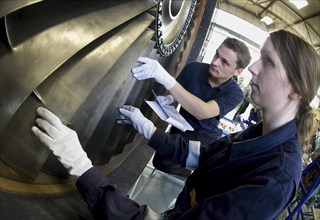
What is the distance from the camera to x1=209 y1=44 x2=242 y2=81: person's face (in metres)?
1.84

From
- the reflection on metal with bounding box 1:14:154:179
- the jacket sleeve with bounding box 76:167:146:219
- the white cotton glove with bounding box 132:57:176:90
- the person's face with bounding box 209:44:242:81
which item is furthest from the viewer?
the person's face with bounding box 209:44:242:81

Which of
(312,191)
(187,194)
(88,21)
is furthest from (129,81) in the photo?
(312,191)

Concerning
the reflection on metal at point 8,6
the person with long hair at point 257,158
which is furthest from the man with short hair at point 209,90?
the reflection on metal at point 8,6

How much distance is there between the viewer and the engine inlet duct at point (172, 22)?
127cm

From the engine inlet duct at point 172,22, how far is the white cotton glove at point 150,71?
8cm

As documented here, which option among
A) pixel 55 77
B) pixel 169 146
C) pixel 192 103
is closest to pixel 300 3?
pixel 192 103

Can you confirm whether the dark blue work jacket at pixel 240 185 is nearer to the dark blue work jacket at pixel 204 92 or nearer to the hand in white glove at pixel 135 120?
the hand in white glove at pixel 135 120

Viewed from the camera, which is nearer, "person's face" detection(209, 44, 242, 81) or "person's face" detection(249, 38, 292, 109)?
"person's face" detection(249, 38, 292, 109)

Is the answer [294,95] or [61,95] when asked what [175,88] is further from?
[61,95]

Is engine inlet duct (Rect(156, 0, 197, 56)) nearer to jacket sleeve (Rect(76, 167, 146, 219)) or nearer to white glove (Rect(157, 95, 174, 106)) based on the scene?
white glove (Rect(157, 95, 174, 106))

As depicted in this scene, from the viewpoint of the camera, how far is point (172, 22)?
4.64ft

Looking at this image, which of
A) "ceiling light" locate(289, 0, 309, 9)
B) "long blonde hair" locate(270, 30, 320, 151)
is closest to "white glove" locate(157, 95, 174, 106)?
"long blonde hair" locate(270, 30, 320, 151)

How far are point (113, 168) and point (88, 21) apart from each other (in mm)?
737

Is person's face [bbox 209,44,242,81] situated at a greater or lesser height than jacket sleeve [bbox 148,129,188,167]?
greater
